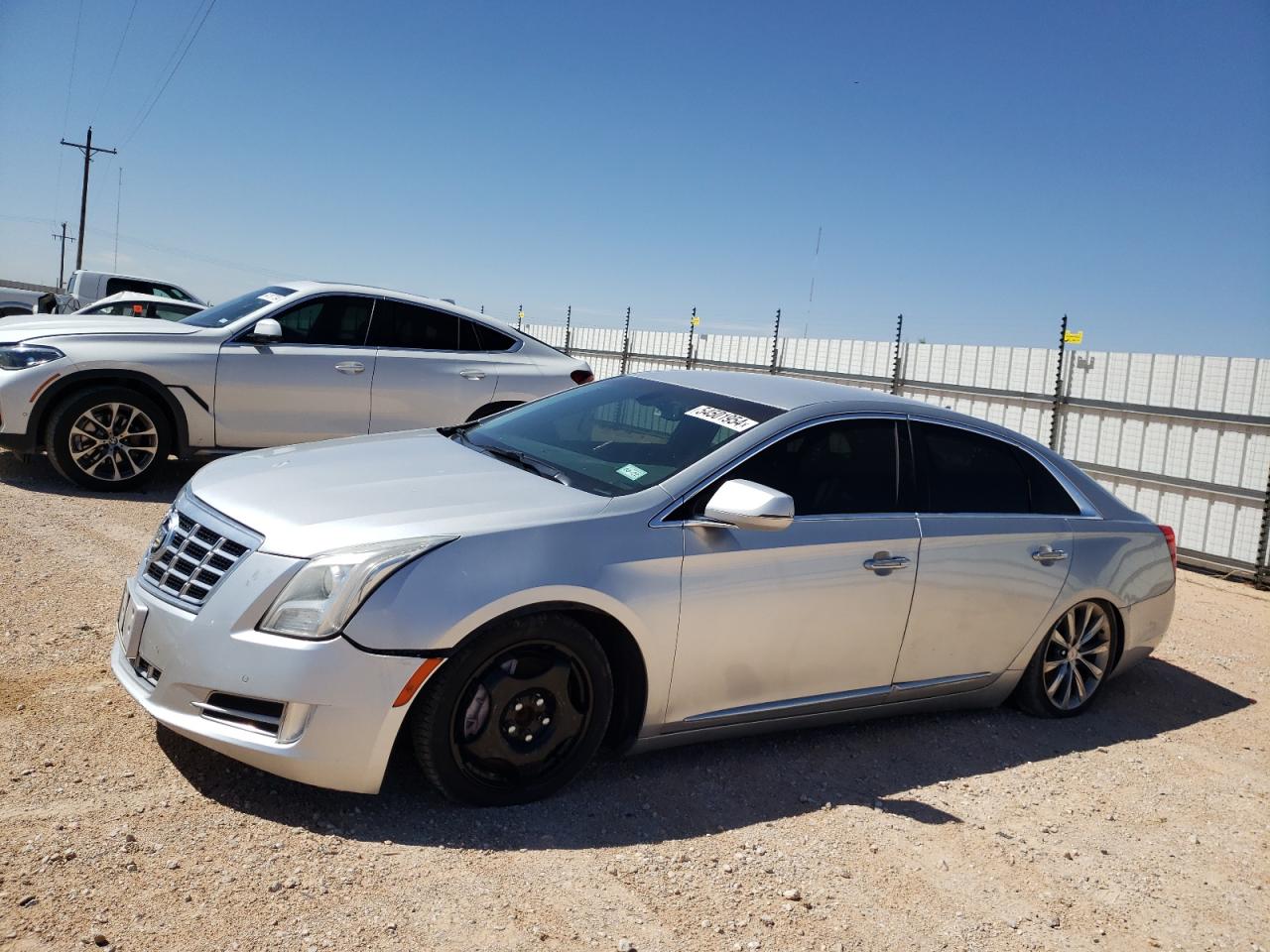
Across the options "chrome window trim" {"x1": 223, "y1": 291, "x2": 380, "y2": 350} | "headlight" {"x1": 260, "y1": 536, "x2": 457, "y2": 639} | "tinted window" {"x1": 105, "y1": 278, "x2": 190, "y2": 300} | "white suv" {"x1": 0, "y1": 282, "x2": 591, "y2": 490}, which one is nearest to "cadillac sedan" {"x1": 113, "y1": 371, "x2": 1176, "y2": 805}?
"headlight" {"x1": 260, "y1": 536, "x2": 457, "y2": 639}

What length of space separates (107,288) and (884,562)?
1806 cm

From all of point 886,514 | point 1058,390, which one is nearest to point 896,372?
point 1058,390

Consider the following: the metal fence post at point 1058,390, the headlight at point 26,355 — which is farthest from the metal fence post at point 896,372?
the headlight at point 26,355

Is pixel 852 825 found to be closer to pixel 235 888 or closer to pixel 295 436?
pixel 235 888

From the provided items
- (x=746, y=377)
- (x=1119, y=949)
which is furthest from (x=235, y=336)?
(x=1119, y=949)

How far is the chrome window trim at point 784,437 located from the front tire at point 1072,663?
1.27 meters


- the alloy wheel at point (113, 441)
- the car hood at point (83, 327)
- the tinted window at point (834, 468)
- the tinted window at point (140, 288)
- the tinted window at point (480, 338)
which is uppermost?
the tinted window at point (140, 288)

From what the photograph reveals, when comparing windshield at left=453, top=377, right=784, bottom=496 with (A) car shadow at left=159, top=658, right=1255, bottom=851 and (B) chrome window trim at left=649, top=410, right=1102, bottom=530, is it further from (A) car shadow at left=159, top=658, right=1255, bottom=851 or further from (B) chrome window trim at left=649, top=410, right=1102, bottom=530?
(A) car shadow at left=159, top=658, right=1255, bottom=851

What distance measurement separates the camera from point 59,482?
831 cm

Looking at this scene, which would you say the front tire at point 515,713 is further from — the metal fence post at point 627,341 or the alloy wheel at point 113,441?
the metal fence post at point 627,341

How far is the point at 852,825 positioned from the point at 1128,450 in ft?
28.7

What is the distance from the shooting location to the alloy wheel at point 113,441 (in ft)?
26.0

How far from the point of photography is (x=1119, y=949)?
331 centimetres

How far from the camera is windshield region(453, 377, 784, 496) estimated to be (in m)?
4.18
